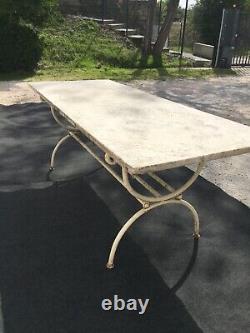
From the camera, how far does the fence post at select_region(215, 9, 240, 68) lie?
10.7 metres

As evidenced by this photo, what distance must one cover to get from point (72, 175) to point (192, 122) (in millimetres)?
1648

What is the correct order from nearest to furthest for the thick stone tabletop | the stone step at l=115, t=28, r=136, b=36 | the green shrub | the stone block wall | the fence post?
the thick stone tabletop
the green shrub
the fence post
the stone step at l=115, t=28, r=136, b=36
the stone block wall

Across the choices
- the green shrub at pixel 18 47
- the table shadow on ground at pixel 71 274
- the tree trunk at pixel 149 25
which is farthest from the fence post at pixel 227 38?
the table shadow on ground at pixel 71 274

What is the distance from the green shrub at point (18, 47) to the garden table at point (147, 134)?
18.6 feet

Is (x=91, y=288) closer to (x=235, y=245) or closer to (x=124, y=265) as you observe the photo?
(x=124, y=265)

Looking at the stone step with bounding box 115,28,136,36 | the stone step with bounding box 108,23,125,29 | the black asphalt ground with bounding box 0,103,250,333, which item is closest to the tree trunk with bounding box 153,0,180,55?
the stone step with bounding box 115,28,136,36

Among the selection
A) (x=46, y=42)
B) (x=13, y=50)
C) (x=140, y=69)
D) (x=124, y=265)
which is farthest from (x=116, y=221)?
(x=46, y=42)

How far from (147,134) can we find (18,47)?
7.31 m

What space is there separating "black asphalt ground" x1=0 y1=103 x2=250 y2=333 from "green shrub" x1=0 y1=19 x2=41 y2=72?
5.54 metres

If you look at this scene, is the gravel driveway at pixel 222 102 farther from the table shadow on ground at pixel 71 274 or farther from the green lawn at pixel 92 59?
the table shadow on ground at pixel 71 274

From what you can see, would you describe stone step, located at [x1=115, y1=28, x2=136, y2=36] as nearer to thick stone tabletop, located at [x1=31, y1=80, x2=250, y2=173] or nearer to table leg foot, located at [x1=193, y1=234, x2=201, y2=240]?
thick stone tabletop, located at [x1=31, y1=80, x2=250, y2=173]

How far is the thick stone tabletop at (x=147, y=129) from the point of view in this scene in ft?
6.54

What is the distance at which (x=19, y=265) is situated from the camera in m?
2.54

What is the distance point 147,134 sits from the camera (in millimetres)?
2357
